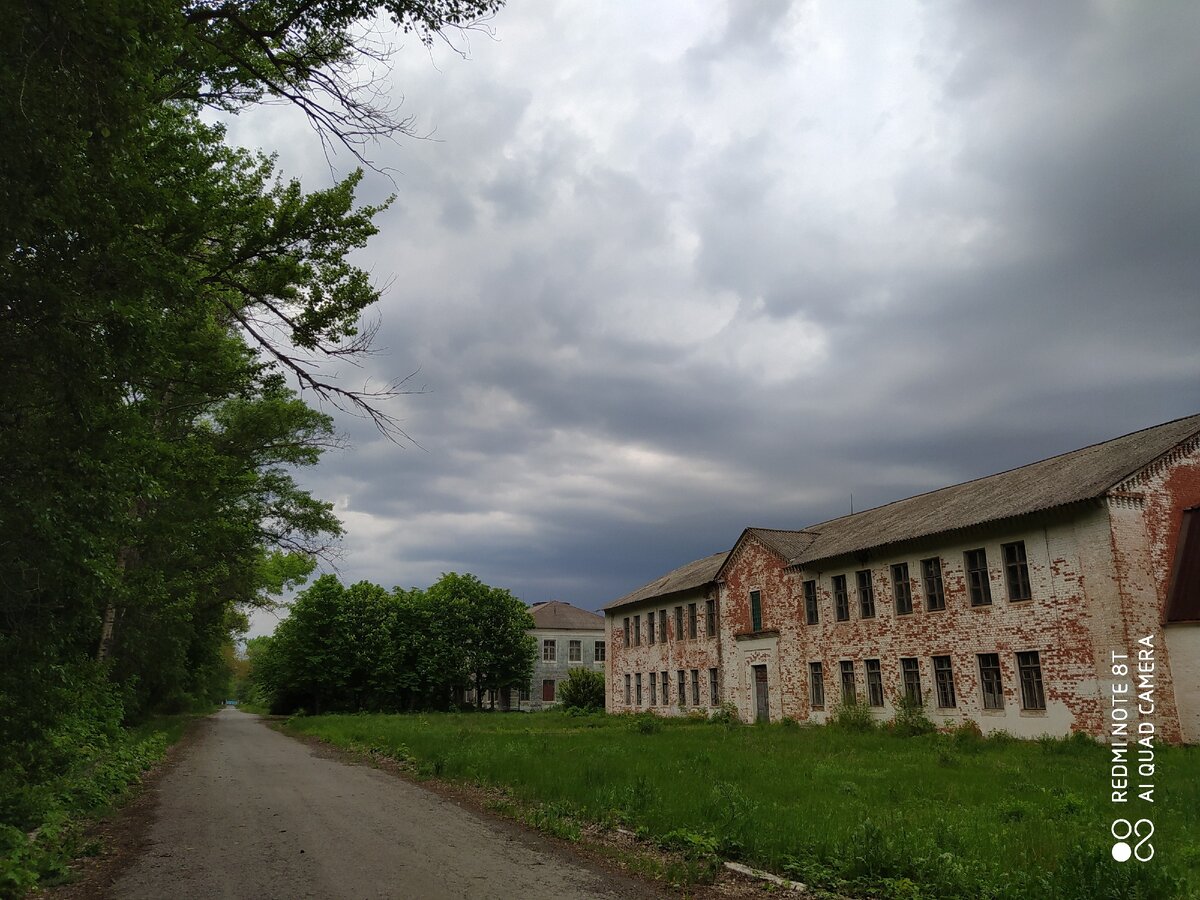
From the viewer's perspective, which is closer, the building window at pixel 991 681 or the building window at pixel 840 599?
the building window at pixel 991 681

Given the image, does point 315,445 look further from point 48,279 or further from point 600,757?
point 48,279

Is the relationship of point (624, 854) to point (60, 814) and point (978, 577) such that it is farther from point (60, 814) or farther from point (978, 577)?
point (978, 577)

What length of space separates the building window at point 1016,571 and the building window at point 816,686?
851cm

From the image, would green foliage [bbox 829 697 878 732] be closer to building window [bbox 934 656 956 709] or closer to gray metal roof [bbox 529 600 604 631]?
building window [bbox 934 656 956 709]

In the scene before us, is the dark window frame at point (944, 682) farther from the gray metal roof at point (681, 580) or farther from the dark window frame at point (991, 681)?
the gray metal roof at point (681, 580)

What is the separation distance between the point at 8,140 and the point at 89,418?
7.87ft

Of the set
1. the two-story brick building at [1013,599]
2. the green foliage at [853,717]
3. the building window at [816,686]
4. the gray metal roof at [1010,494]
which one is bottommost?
the green foliage at [853,717]

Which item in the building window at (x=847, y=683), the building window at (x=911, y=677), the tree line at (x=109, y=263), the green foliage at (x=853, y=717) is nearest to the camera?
the tree line at (x=109, y=263)

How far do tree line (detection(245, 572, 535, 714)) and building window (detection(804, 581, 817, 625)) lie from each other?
1082 inches

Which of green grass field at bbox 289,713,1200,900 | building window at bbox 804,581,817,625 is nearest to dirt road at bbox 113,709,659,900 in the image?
green grass field at bbox 289,713,1200,900

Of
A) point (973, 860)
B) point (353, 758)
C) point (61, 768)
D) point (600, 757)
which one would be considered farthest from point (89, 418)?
point (353, 758)

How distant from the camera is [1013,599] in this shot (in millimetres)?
20547

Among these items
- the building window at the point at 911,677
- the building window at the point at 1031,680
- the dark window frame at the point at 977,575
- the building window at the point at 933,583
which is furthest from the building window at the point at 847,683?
the building window at the point at 1031,680

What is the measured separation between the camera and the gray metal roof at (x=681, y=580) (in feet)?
118
